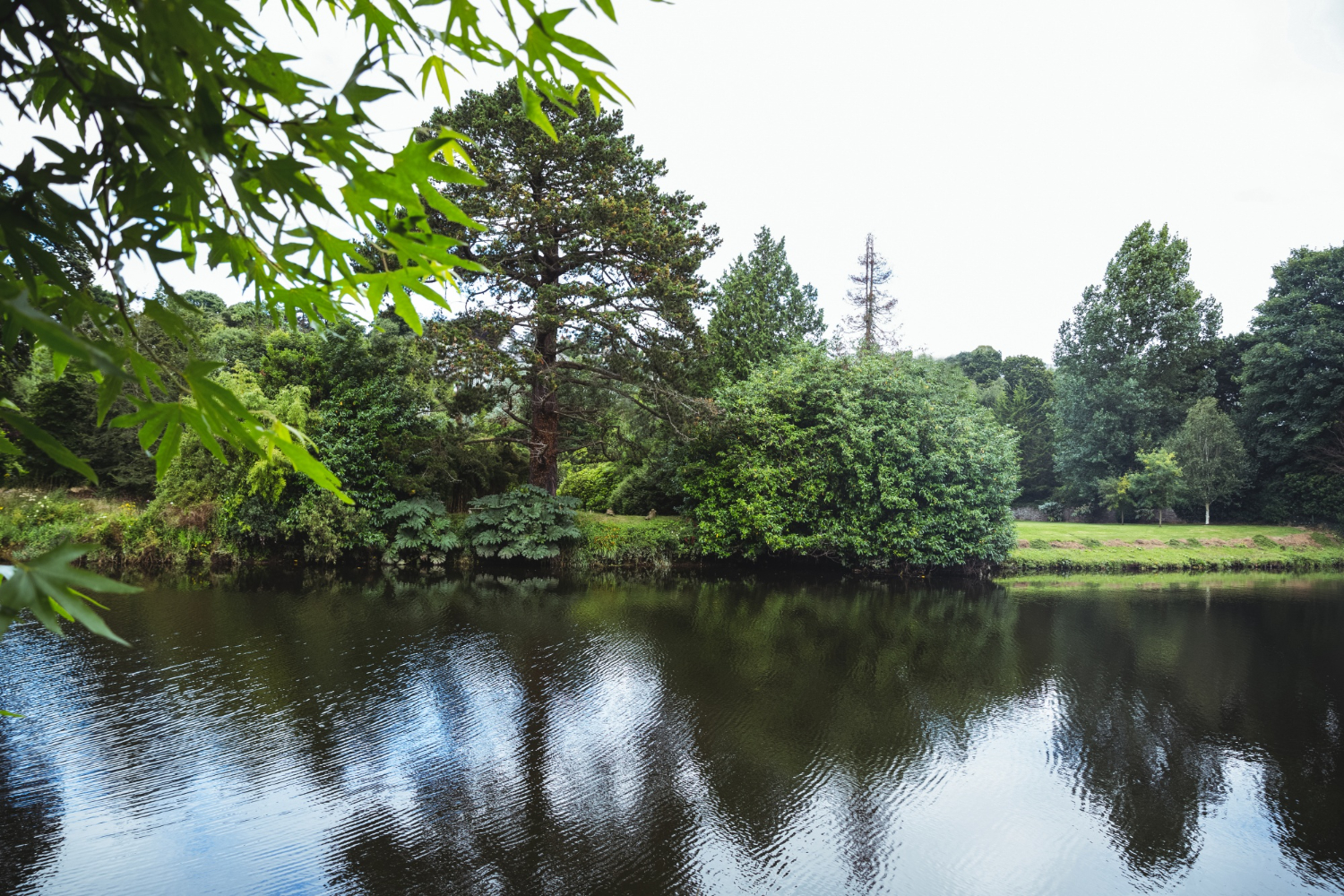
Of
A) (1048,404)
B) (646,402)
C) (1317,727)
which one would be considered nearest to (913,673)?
(1317,727)

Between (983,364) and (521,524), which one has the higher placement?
(983,364)

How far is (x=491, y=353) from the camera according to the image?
12.6m

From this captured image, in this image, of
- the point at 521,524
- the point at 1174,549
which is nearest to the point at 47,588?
the point at 521,524

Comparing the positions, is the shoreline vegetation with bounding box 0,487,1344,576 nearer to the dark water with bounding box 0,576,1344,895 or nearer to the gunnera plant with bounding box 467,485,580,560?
the gunnera plant with bounding box 467,485,580,560

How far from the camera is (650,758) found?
17.0 feet

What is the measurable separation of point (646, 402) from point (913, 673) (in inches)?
338

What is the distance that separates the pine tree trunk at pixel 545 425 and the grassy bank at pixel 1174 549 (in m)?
11.0

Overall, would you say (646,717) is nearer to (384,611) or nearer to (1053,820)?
(1053,820)

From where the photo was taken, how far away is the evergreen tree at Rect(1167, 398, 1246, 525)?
21984mm

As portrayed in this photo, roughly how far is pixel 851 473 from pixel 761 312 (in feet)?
17.0

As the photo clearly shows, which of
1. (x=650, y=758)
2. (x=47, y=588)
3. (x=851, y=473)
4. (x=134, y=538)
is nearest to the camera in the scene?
(x=47, y=588)

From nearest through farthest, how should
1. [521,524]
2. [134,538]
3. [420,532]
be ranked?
1. [134,538]
2. [420,532]
3. [521,524]

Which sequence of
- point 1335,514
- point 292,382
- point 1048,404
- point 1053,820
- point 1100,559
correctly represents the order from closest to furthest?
point 1053,820, point 292,382, point 1100,559, point 1335,514, point 1048,404

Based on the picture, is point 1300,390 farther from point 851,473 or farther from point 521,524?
point 521,524
